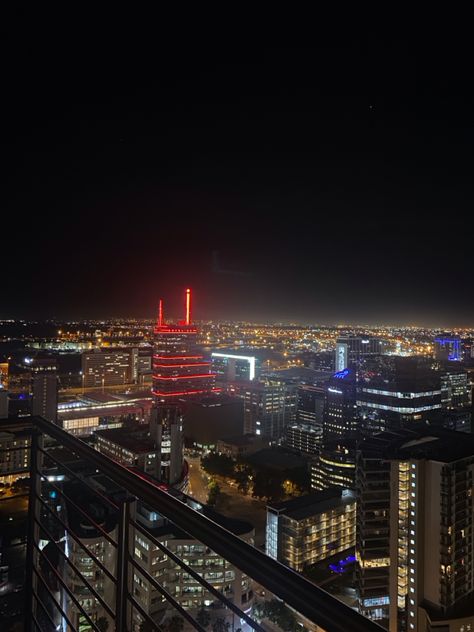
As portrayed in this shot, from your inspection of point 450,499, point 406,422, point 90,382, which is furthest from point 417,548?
point 90,382

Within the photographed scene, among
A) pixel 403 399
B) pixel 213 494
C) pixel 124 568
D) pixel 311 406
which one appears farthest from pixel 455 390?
pixel 124 568

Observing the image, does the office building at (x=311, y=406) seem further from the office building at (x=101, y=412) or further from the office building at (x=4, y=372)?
the office building at (x=4, y=372)

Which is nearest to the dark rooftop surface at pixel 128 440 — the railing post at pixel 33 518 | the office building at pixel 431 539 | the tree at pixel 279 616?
the tree at pixel 279 616

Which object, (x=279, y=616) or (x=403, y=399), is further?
(x=403, y=399)

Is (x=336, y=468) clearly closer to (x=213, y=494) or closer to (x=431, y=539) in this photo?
(x=213, y=494)

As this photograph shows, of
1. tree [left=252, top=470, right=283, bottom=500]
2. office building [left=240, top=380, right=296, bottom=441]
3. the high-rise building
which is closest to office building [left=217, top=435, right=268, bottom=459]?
tree [left=252, top=470, right=283, bottom=500]
